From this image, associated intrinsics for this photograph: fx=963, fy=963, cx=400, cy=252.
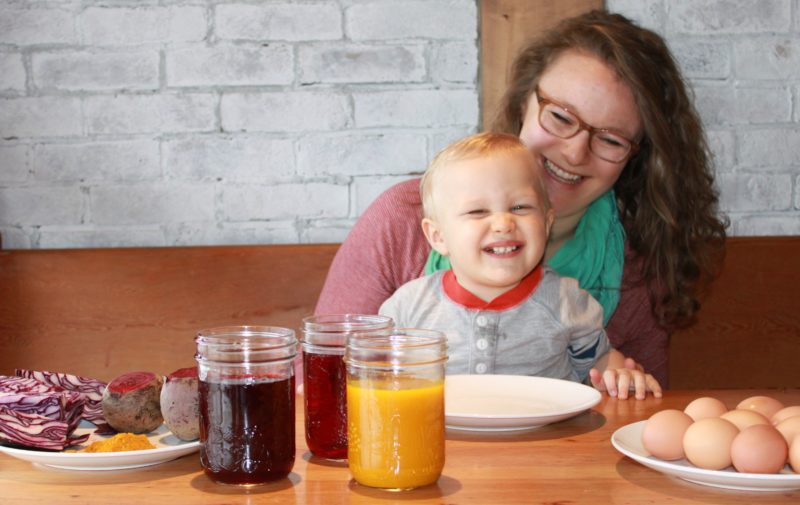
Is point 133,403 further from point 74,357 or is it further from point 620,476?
point 74,357

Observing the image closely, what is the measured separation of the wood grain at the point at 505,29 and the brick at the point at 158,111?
64cm

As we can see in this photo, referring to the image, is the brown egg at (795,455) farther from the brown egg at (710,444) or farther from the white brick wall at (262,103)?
the white brick wall at (262,103)

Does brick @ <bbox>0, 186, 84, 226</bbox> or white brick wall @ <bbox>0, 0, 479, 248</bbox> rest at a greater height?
white brick wall @ <bbox>0, 0, 479, 248</bbox>

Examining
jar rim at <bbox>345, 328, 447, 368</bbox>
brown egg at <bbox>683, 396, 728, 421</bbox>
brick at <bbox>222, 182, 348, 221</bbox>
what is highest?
brick at <bbox>222, 182, 348, 221</bbox>

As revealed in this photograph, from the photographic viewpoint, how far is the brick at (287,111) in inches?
87.8

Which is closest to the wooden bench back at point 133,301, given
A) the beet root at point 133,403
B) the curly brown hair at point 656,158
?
the curly brown hair at point 656,158

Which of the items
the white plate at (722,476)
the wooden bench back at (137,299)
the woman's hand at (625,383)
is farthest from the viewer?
the wooden bench back at (137,299)

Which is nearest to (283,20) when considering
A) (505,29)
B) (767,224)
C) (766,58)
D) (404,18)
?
(404,18)

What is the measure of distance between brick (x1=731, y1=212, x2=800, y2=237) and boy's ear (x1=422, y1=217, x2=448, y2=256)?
39.1 inches

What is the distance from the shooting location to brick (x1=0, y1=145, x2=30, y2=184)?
7.34 ft

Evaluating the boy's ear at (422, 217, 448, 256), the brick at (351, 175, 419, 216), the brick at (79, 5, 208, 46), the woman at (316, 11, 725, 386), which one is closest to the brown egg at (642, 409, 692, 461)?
the boy's ear at (422, 217, 448, 256)

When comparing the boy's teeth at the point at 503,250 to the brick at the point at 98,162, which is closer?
the boy's teeth at the point at 503,250

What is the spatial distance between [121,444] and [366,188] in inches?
54.3

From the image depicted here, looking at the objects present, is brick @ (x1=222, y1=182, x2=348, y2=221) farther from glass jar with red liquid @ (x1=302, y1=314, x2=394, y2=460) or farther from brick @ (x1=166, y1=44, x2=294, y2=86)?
glass jar with red liquid @ (x1=302, y1=314, x2=394, y2=460)
